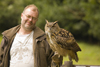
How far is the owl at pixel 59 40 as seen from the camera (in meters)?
2.10

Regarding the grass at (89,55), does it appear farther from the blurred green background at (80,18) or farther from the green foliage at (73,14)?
the green foliage at (73,14)

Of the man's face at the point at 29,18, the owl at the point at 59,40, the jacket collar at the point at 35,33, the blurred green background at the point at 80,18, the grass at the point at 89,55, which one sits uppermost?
the blurred green background at the point at 80,18

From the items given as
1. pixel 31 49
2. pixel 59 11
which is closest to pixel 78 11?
pixel 59 11

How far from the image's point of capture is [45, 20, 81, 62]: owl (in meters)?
2.10

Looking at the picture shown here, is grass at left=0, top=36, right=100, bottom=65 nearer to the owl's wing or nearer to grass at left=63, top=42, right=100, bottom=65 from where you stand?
grass at left=63, top=42, right=100, bottom=65

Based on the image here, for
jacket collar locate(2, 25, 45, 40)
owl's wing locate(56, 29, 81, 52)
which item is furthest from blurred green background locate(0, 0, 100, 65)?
owl's wing locate(56, 29, 81, 52)

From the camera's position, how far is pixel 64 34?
2.29 meters

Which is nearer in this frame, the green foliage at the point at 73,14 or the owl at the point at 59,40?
the owl at the point at 59,40

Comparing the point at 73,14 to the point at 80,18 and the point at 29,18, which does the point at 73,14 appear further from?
the point at 29,18

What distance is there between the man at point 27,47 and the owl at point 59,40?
0.88ft

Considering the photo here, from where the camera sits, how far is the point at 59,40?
2195 millimetres

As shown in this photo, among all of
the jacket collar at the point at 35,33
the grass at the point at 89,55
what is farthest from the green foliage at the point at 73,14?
the jacket collar at the point at 35,33

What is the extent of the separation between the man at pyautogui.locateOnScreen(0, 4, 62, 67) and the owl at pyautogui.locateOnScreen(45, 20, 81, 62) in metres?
0.27

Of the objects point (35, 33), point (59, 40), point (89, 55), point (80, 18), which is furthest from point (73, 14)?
point (59, 40)
